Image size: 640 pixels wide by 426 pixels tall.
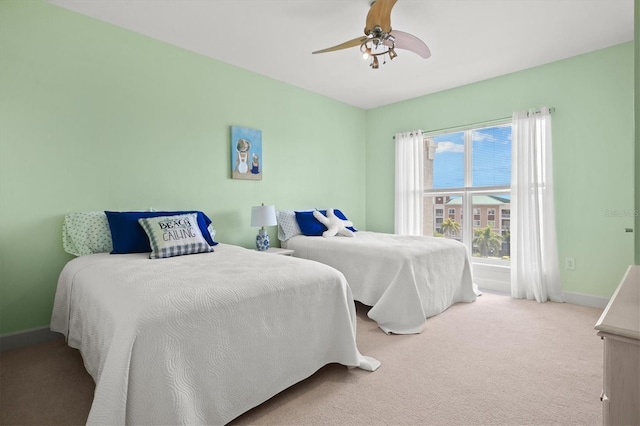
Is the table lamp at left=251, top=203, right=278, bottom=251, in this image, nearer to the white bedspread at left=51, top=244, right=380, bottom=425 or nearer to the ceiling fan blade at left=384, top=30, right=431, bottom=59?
the white bedspread at left=51, top=244, right=380, bottom=425

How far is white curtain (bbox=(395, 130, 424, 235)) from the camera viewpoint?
→ 4.51m

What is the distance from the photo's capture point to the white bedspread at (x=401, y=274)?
270 cm

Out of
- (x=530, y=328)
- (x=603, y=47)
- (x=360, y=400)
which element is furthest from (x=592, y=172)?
(x=360, y=400)

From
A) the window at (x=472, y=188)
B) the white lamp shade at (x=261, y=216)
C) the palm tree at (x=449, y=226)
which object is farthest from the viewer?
the palm tree at (x=449, y=226)

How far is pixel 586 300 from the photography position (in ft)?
10.8

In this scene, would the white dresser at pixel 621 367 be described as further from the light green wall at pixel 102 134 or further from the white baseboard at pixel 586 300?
the white baseboard at pixel 586 300

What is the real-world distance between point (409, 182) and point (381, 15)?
2.70m

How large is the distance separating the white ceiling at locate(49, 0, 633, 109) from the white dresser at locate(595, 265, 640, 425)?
2.47 meters

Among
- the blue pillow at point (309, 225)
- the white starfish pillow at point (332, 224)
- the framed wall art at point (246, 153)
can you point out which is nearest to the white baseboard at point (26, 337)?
the framed wall art at point (246, 153)

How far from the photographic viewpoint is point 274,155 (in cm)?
396

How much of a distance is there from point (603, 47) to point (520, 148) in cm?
111

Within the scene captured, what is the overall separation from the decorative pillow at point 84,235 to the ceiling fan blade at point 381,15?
98.4 inches

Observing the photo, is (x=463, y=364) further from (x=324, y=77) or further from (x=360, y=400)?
(x=324, y=77)

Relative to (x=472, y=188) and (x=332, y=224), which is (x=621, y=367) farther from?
(x=472, y=188)
